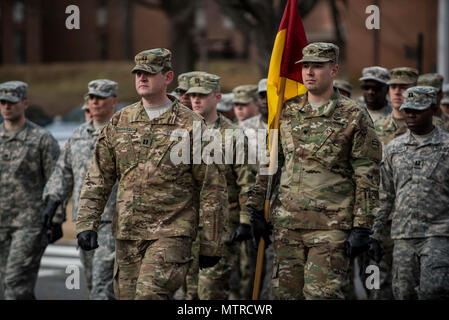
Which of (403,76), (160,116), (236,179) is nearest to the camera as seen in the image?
(160,116)

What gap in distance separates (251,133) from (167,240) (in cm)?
358

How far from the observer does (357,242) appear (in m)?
6.95

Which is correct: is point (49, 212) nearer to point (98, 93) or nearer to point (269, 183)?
point (98, 93)

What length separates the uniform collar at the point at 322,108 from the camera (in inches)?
286

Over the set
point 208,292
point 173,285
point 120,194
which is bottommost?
point 208,292

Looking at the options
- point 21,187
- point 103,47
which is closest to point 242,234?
point 21,187

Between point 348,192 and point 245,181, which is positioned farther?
point 245,181

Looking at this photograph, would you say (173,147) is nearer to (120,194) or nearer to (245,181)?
(120,194)

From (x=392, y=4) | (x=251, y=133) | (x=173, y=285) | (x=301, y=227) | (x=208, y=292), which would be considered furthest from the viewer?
(x=392, y=4)

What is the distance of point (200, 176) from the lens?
6988mm

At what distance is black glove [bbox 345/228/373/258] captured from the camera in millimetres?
6940

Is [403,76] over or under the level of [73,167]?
over

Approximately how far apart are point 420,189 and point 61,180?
3.51m

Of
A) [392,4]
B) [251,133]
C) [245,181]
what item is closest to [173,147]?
[245,181]
